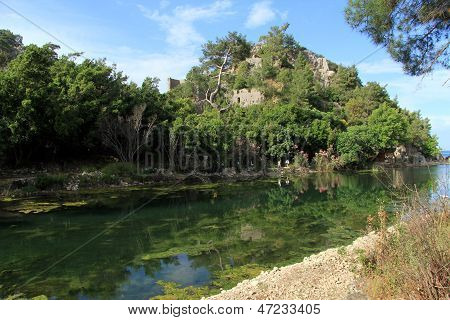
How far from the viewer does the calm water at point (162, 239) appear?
25.6ft

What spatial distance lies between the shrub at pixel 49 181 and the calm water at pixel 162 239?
3140mm

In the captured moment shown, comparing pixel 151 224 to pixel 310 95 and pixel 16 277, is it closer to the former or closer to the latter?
pixel 16 277

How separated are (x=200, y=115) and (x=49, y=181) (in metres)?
16.0

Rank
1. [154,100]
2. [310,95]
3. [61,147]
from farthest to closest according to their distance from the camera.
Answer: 1. [310,95]
2. [154,100]
3. [61,147]

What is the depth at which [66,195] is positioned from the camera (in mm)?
19156

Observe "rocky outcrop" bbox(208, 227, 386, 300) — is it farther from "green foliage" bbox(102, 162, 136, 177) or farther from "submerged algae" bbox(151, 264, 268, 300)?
"green foliage" bbox(102, 162, 136, 177)

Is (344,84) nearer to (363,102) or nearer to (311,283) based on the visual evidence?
(363,102)

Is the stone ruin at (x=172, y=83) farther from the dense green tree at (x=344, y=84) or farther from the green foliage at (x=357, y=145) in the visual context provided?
the green foliage at (x=357, y=145)

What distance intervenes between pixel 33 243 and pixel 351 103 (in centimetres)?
4711

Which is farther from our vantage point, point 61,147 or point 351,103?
point 351,103

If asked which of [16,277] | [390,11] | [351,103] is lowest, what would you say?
[16,277]

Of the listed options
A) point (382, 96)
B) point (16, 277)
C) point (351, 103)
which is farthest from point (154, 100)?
point (382, 96)
